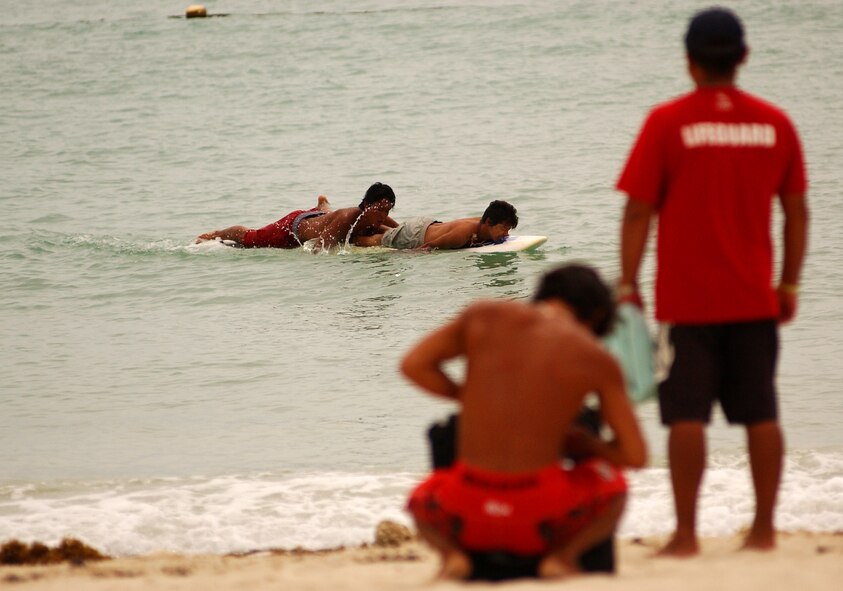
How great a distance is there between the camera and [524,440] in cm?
331

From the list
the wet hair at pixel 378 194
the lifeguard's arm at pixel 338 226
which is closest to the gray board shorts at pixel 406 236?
the lifeguard's arm at pixel 338 226

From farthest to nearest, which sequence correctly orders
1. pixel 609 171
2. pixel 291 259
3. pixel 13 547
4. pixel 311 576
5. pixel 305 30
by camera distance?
pixel 305 30, pixel 609 171, pixel 291 259, pixel 13 547, pixel 311 576

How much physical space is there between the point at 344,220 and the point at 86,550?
7558 millimetres

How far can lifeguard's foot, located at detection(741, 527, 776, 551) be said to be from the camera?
408 cm

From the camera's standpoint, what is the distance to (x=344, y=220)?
12641mm

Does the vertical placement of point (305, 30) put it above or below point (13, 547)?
above

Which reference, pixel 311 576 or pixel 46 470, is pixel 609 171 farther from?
pixel 311 576

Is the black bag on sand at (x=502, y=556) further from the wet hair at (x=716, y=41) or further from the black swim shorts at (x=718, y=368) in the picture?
the wet hair at (x=716, y=41)

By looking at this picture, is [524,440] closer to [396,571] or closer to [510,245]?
[396,571]

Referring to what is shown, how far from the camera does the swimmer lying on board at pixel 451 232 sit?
12.1 m

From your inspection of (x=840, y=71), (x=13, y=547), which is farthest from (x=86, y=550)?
(x=840, y=71)

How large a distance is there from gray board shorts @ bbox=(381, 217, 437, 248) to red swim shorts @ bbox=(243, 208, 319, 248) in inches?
38.1

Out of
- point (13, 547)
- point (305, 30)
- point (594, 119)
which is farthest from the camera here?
point (305, 30)

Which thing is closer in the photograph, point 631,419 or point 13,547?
point 631,419
